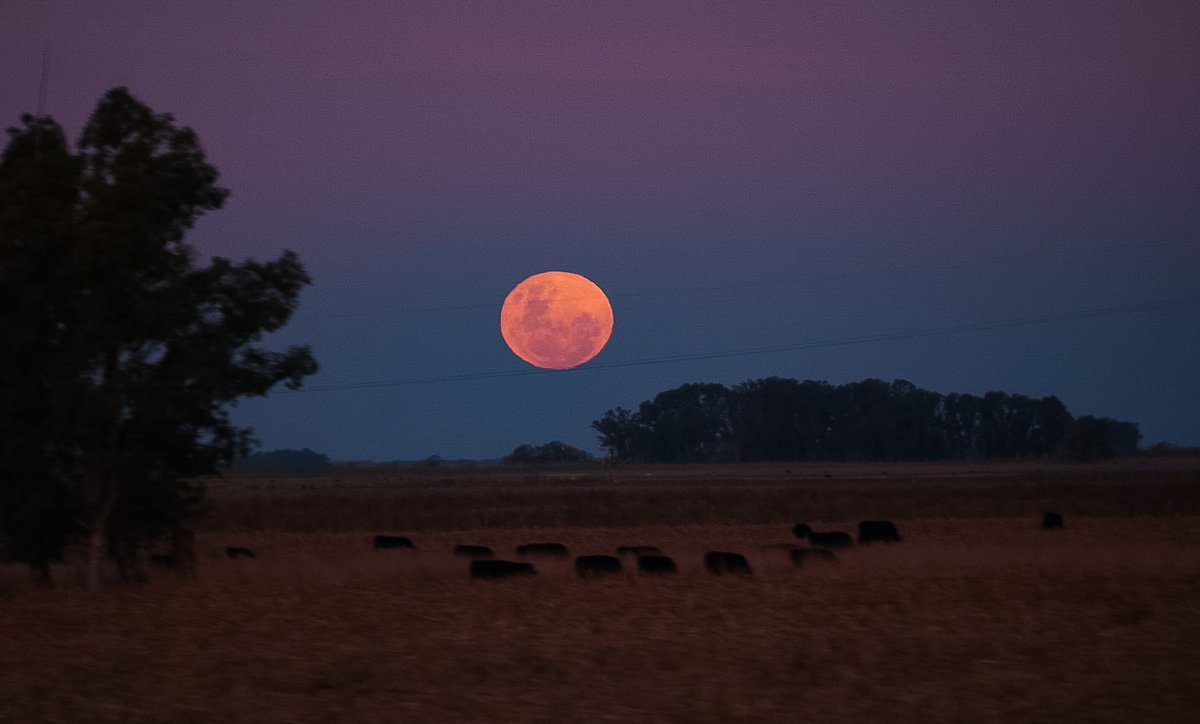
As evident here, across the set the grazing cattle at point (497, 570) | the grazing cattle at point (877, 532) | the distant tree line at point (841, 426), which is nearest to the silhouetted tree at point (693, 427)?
the distant tree line at point (841, 426)

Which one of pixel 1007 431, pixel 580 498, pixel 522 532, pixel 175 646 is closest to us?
pixel 175 646

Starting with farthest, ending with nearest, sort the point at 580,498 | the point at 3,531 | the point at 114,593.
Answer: the point at 580,498
the point at 3,531
the point at 114,593

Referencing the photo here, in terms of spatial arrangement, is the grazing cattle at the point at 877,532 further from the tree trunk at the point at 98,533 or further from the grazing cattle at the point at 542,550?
the tree trunk at the point at 98,533

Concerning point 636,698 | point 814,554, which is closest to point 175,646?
point 636,698

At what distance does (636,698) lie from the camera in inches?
399

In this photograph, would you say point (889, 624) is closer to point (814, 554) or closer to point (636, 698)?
point (636, 698)

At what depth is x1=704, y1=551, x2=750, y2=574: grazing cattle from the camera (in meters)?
21.3

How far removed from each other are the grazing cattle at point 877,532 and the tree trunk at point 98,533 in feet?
67.8

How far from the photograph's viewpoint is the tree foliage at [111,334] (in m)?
19.0

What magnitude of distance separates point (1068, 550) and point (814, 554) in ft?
19.8

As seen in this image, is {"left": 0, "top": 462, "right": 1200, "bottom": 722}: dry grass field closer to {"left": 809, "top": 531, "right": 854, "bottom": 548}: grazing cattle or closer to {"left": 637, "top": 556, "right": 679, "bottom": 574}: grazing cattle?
{"left": 637, "top": 556, "right": 679, "bottom": 574}: grazing cattle

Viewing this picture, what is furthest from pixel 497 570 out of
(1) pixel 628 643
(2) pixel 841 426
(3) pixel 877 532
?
(2) pixel 841 426

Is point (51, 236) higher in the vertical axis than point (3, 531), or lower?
higher

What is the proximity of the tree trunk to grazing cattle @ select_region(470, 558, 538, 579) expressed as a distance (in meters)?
6.58
